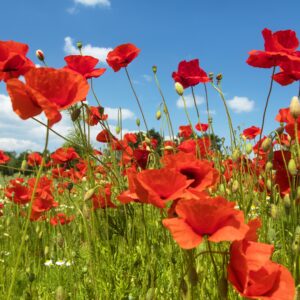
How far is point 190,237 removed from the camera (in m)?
0.95

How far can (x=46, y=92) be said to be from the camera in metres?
1.13

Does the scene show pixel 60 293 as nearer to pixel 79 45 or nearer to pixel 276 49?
pixel 276 49

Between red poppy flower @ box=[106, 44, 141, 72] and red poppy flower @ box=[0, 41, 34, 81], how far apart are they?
115cm

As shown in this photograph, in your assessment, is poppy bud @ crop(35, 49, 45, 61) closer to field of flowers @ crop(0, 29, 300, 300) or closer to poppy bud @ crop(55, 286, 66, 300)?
field of flowers @ crop(0, 29, 300, 300)

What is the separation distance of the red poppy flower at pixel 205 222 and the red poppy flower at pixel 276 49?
1.17 metres

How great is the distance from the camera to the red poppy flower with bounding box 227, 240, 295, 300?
Result: 0.97 m

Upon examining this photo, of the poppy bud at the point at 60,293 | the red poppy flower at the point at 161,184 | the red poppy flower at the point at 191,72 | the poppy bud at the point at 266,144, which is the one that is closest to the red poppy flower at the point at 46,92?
the red poppy flower at the point at 161,184

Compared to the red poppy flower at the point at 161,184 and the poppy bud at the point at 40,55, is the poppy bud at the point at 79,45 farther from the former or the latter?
the red poppy flower at the point at 161,184

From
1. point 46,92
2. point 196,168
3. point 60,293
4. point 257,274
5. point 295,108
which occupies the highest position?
point 295,108

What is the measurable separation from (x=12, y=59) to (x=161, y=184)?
0.81m

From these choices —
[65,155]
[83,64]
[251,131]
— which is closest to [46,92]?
[83,64]

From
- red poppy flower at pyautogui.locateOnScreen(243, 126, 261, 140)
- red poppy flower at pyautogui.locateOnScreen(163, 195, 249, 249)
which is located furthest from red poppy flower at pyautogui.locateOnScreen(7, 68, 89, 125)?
red poppy flower at pyautogui.locateOnScreen(243, 126, 261, 140)

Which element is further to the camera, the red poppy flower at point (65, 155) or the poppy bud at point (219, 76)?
the red poppy flower at point (65, 155)

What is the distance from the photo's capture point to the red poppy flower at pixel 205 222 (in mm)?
941
